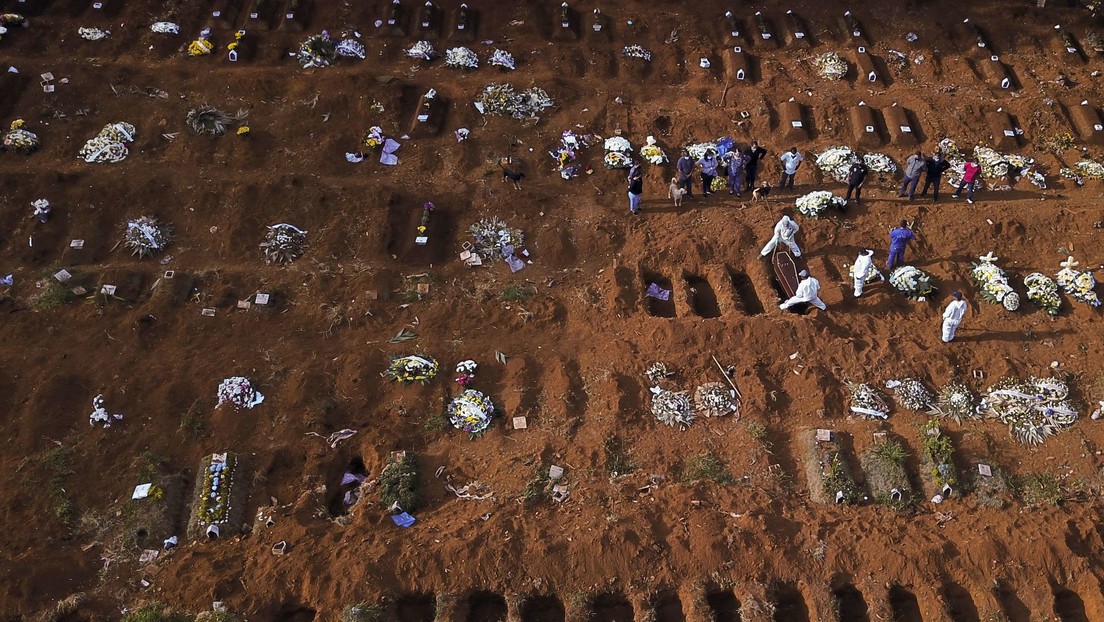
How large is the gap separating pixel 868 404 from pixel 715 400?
8.26ft

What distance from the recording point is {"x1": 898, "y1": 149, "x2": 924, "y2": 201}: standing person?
14.1 meters

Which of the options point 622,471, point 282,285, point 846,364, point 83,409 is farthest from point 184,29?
point 846,364

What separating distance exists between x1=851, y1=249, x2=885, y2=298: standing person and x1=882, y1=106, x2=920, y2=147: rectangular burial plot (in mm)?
4933

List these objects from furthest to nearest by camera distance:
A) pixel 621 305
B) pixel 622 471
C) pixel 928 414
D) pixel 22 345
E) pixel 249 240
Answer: pixel 249 240, pixel 621 305, pixel 22 345, pixel 928 414, pixel 622 471

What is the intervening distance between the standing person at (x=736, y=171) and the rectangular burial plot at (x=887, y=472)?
622 cm

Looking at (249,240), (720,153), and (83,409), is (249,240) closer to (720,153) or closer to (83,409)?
(83,409)

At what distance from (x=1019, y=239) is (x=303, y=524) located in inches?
568

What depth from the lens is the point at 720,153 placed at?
1591cm

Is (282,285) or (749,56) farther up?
(749,56)

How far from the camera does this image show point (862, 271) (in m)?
12.6

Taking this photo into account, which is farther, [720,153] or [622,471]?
[720,153]

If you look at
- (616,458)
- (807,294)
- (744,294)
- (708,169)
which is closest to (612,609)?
(616,458)

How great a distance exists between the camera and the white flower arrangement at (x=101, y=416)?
36.6ft

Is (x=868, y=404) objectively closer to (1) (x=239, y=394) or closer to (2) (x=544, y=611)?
(2) (x=544, y=611)
